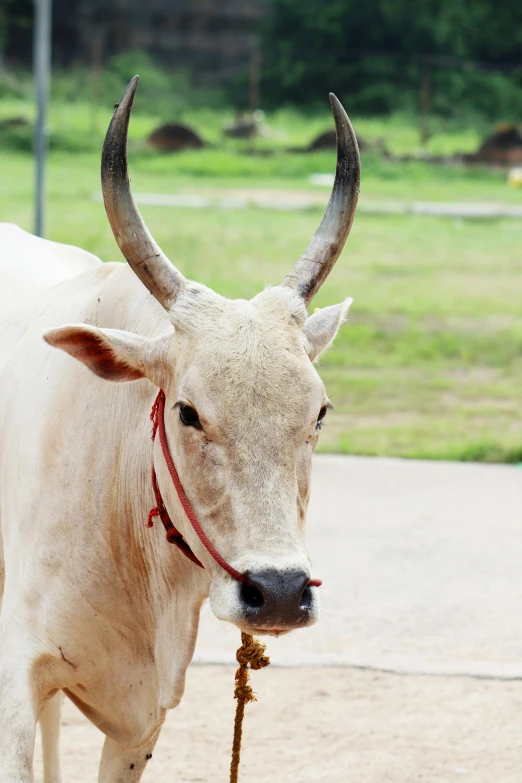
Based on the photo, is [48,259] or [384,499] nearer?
[48,259]

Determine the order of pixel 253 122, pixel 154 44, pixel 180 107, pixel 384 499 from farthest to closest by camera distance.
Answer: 1. pixel 154 44
2. pixel 180 107
3. pixel 253 122
4. pixel 384 499

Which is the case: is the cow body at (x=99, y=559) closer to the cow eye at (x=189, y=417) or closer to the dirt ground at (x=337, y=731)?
the cow eye at (x=189, y=417)

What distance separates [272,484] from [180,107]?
25.4 metres

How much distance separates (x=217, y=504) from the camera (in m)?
2.63

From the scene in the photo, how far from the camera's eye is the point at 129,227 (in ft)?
9.43

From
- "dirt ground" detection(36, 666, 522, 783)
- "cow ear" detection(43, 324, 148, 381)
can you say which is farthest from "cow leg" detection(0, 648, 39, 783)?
"dirt ground" detection(36, 666, 522, 783)

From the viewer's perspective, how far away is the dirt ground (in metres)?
3.95

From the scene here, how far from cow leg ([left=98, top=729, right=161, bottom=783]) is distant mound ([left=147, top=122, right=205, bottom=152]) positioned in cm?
2000

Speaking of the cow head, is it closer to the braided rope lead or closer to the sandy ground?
the braided rope lead

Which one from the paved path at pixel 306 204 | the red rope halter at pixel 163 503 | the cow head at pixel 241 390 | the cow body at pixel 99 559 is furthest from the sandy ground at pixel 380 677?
the paved path at pixel 306 204

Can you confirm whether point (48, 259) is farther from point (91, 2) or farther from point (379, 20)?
point (91, 2)

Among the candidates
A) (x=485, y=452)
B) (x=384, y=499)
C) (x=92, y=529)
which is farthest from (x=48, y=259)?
(x=485, y=452)

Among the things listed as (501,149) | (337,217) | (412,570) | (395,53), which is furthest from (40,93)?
(395,53)

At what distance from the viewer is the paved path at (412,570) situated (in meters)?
4.78
